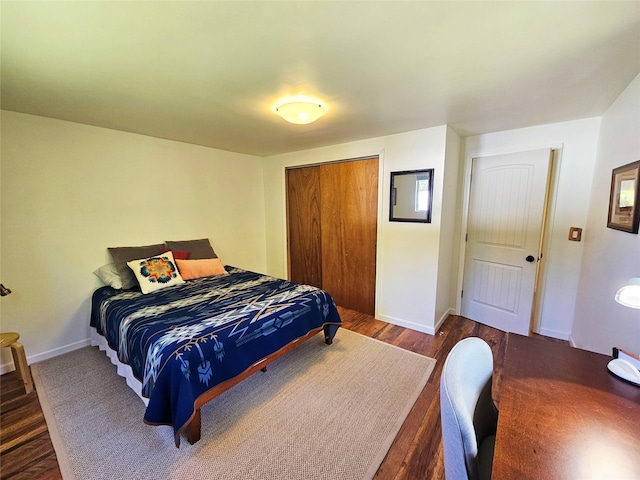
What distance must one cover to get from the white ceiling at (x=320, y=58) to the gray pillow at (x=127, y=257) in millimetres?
1265

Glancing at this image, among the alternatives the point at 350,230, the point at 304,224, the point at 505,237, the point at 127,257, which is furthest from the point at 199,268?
the point at 505,237

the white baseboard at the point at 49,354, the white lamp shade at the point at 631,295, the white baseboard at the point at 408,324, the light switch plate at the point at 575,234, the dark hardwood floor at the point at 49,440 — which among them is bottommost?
the dark hardwood floor at the point at 49,440

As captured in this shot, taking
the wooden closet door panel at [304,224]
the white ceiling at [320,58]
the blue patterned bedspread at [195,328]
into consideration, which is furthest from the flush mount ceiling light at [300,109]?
the wooden closet door panel at [304,224]

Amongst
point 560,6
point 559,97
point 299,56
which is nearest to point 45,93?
point 299,56

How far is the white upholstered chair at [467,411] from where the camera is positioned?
2.38ft

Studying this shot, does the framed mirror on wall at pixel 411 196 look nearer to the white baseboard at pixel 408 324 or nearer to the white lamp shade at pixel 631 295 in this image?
the white baseboard at pixel 408 324

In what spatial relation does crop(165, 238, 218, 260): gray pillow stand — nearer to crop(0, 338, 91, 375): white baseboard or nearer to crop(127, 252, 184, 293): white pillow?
crop(127, 252, 184, 293): white pillow

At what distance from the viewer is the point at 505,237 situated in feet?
9.20

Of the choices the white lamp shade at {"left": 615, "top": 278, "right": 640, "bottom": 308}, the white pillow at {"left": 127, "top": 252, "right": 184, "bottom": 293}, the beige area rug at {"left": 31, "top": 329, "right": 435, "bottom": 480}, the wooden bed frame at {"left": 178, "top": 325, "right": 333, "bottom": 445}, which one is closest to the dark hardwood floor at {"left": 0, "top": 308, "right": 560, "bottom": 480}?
the beige area rug at {"left": 31, "top": 329, "right": 435, "bottom": 480}

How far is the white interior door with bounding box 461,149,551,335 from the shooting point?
103 inches

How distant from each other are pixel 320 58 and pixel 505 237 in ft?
8.60

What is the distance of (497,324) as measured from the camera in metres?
2.92

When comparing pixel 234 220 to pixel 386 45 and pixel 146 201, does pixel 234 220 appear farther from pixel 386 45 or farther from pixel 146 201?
pixel 386 45

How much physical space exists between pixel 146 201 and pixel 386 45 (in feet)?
9.48
